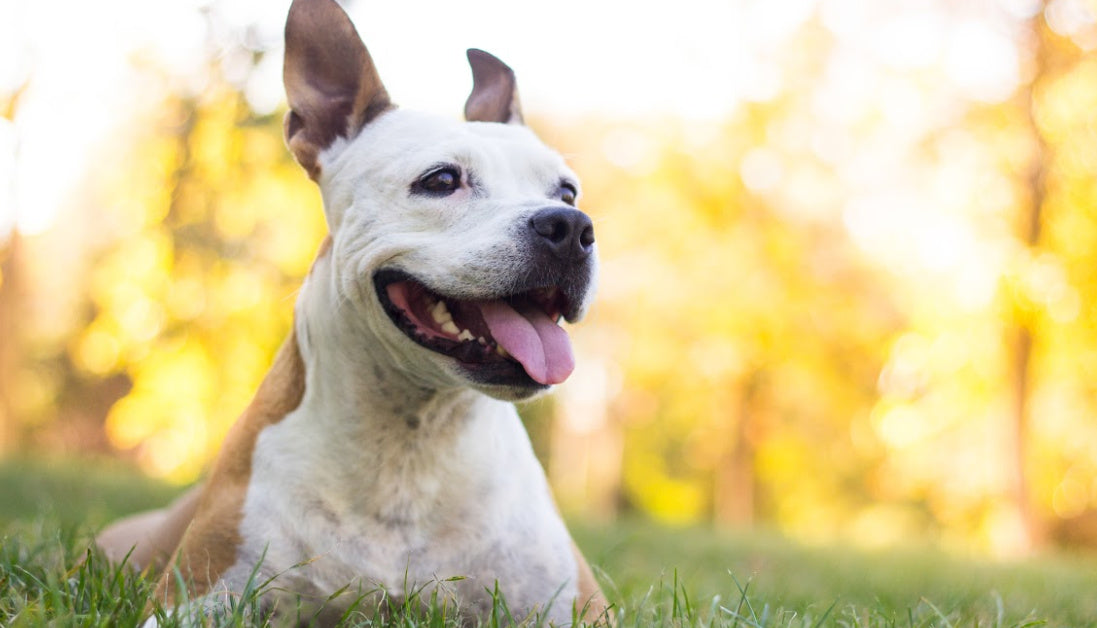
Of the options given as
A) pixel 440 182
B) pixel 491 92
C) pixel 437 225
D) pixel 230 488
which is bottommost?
pixel 230 488

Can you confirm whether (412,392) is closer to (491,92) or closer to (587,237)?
(587,237)

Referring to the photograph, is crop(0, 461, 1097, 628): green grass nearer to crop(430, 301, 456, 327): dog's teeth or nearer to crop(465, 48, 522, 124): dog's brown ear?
crop(430, 301, 456, 327): dog's teeth

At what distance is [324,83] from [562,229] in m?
1.15

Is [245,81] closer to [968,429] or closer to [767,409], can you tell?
[767,409]

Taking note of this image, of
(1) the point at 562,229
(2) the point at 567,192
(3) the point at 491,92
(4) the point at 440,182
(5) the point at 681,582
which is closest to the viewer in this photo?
(1) the point at 562,229

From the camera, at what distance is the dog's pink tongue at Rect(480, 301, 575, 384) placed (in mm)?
2723

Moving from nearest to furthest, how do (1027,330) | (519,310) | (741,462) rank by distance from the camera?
1. (519,310)
2. (1027,330)
3. (741,462)

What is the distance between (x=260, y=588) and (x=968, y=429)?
52.2ft

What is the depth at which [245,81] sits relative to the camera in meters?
12.1

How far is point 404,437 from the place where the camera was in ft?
9.81

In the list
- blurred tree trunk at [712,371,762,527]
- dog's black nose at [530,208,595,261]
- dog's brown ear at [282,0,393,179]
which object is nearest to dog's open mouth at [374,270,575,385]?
dog's black nose at [530,208,595,261]

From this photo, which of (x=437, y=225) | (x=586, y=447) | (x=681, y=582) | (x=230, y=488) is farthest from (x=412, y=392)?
(x=586, y=447)

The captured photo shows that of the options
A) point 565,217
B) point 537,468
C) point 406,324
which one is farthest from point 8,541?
point 565,217

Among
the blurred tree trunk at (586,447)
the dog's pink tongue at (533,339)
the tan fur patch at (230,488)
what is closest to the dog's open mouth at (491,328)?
the dog's pink tongue at (533,339)
